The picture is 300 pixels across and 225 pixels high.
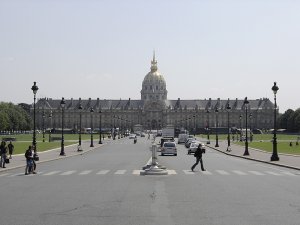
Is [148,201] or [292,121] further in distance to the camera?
[292,121]

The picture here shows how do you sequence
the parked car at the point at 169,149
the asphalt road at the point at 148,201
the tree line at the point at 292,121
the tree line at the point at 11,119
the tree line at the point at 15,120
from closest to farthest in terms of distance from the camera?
the asphalt road at the point at 148,201, the parked car at the point at 169,149, the tree line at the point at 11,119, the tree line at the point at 15,120, the tree line at the point at 292,121

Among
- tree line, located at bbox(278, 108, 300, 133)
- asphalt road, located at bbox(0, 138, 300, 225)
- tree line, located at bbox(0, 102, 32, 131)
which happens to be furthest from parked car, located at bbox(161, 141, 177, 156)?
tree line, located at bbox(278, 108, 300, 133)

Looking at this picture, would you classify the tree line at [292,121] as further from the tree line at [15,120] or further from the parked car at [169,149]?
the parked car at [169,149]

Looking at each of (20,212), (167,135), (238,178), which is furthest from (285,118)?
(20,212)

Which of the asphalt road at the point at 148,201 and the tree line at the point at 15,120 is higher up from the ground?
the tree line at the point at 15,120

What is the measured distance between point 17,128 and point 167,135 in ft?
252

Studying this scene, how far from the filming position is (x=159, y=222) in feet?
39.9

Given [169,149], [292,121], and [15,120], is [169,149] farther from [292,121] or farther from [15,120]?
[292,121]

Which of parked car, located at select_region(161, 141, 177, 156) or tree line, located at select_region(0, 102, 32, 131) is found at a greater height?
tree line, located at select_region(0, 102, 32, 131)

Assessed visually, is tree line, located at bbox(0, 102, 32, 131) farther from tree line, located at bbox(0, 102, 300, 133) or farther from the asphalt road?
the asphalt road

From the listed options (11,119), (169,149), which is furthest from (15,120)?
(169,149)

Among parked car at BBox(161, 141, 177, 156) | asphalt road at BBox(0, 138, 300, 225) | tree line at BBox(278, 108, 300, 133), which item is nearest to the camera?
asphalt road at BBox(0, 138, 300, 225)

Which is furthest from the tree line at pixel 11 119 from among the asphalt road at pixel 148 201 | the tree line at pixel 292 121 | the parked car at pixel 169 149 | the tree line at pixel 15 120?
the asphalt road at pixel 148 201

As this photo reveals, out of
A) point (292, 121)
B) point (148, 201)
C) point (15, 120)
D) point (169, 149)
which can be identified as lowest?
point (148, 201)
